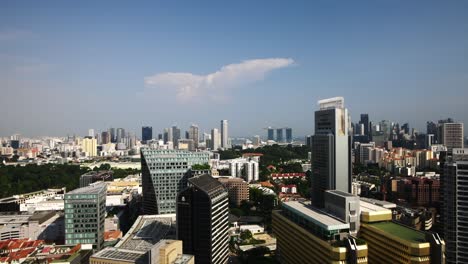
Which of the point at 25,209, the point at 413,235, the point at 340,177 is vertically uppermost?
the point at 340,177

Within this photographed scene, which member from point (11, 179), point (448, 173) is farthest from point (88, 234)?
point (11, 179)

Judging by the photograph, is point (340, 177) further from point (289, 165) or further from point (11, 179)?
point (11, 179)

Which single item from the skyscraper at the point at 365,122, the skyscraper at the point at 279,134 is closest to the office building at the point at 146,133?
the skyscraper at the point at 279,134

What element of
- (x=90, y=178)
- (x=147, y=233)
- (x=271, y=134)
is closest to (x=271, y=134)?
(x=271, y=134)

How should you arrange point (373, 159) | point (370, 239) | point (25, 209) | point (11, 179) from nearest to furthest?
point (370, 239) < point (25, 209) < point (11, 179) < point (373, 159)

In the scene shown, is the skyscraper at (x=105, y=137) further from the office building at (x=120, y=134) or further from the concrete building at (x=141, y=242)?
the concrete building at (x=141, y=242)

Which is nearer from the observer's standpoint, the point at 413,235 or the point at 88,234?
the point at 413,235

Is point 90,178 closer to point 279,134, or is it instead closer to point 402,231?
point 402,231
